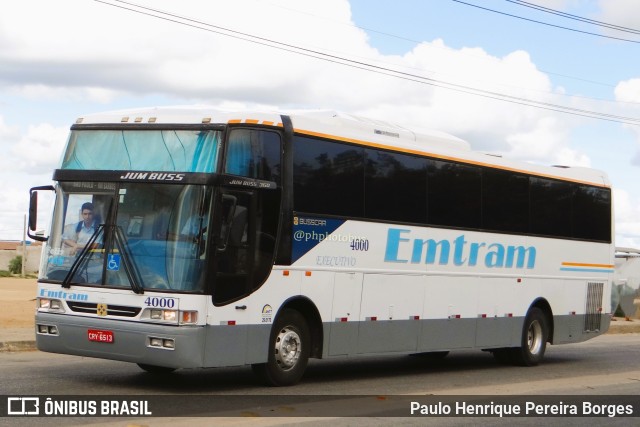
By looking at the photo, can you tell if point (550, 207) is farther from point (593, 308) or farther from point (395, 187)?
point (395, 187)

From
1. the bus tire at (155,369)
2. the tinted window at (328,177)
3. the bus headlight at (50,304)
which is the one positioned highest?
the tinted window at (328,177)

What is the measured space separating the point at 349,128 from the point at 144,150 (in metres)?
3.46

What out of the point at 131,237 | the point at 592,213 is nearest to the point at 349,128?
the point at 131,237

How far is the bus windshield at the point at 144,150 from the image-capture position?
1368 centimetres

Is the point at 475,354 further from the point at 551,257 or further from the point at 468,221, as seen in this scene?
the point at 468,221

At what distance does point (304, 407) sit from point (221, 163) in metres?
3.16

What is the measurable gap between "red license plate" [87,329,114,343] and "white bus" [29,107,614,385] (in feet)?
0.08

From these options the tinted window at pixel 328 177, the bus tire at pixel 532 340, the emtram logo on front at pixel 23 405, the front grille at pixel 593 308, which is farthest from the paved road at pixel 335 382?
the tinted window at pixel 328 177

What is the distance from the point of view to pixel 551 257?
2091 centimetres

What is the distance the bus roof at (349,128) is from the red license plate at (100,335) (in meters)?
2.74

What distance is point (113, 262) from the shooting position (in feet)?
44.5

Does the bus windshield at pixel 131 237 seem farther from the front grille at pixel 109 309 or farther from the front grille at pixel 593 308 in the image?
the front grille at pixel 593 308

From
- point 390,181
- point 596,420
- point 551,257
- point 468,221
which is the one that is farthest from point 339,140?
point 551,257

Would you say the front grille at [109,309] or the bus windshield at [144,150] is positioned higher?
the bus windshield at [144,150]
